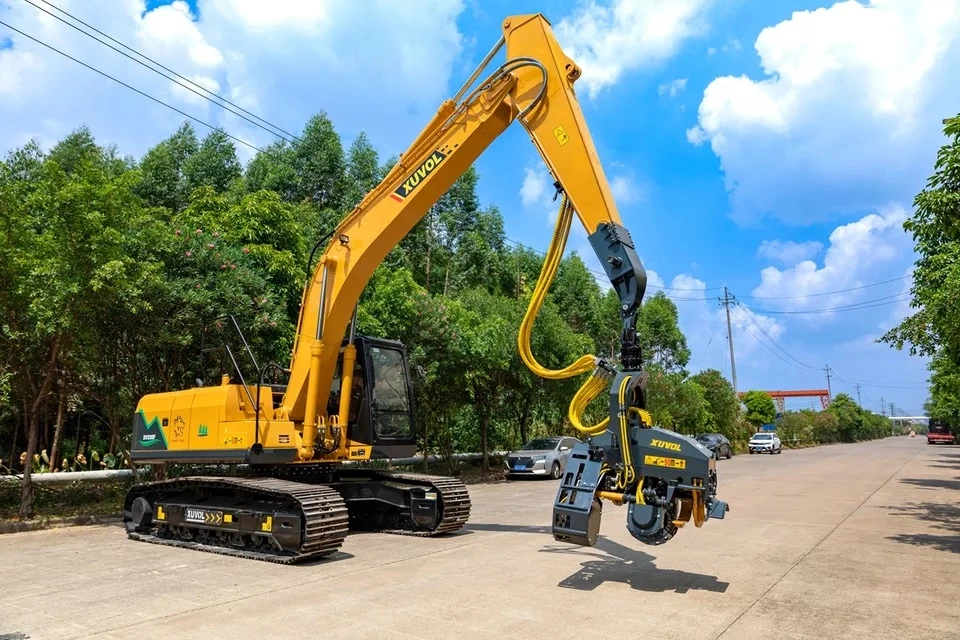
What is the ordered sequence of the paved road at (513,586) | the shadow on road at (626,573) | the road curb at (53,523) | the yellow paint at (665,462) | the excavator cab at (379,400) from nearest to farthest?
the paved road at (513,586), the yellow paint at (665,462), the shadow on road at (626,573), the excavator cab at (379,400), the road curb at (53,523)

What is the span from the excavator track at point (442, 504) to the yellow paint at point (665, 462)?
409 cm

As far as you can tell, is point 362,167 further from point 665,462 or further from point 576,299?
point 665,462

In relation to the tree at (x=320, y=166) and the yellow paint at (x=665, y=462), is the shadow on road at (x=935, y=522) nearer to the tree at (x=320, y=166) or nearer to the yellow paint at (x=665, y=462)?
the yellow paint at (x=665, y=462)

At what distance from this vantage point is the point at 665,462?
591 cm

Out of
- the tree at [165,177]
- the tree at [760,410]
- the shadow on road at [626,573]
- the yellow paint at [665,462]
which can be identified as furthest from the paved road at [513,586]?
the tree at [760,410]

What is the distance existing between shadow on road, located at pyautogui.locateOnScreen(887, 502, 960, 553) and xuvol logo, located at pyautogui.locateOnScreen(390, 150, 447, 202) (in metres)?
8.15

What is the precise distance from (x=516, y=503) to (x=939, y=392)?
34.6 meters

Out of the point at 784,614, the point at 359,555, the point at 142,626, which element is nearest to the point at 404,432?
the point at 359,555

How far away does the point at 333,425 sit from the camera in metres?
9.16

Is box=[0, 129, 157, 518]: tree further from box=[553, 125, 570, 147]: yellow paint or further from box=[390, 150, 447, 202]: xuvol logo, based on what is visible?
box=[553, 125, 570, 147]: yellow paint

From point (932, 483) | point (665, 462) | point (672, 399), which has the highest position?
point (672, 399)

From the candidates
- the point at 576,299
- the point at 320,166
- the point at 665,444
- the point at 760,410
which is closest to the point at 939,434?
the point at 760,410

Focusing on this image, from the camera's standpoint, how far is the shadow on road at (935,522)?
9039 millimetres

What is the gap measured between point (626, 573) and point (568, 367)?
2211mm
